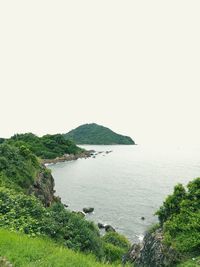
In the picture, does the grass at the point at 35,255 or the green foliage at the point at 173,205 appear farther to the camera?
the green foliage at the point at 173,205

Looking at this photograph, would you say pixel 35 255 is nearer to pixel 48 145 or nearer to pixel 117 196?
pixel 117 196

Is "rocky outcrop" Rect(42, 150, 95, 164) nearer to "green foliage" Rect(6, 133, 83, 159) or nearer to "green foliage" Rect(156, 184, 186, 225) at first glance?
"green foliage" Rect(6, 133, 83, 159)

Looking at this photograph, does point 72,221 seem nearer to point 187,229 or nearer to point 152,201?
point 187,229

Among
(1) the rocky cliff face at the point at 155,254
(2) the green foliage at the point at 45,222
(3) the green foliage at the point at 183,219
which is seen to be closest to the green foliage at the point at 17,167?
(2) the green foliage at the point at 45,222

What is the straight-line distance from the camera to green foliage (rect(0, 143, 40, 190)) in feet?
108

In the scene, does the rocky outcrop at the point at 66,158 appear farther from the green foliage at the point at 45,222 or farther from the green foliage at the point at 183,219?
the green foliage at the point at 183,219

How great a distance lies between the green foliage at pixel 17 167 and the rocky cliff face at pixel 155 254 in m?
18.6

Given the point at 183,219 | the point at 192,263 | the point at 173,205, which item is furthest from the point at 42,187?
the point at 192,263

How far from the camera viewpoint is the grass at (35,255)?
357 inches

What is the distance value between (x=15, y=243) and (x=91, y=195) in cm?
6169

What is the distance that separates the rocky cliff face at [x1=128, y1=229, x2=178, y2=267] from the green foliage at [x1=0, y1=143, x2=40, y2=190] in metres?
18.6

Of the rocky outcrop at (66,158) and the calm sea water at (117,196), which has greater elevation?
the rocky outcrop at (66,158)

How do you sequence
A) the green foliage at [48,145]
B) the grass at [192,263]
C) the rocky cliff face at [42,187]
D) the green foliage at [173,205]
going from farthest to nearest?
the green foliage at [48,145] < the rocky cliff face at [42,187] < the green foliage at [173,205] < the grass at [192,263]

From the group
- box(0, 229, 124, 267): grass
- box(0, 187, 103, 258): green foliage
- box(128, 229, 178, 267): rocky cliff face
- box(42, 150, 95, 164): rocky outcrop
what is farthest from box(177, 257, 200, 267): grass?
box(42, 150, 95, 164): rocky outcrop
